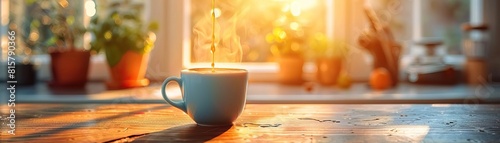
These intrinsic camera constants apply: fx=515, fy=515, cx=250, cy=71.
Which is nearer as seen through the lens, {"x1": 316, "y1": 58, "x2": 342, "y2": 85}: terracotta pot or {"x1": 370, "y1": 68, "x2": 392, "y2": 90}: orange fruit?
{"x1": 370, "y1": 68, "x2": 392, "y2": 90}: orange fruit

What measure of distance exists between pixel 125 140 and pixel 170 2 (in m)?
1.56

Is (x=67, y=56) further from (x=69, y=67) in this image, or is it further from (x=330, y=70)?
(x=330, y=70)

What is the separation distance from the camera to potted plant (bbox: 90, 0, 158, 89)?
6.08 feet

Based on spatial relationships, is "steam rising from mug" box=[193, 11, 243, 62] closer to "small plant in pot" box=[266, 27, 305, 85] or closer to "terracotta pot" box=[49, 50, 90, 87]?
"small plant in pot" box=[266, 27, 305, 85]

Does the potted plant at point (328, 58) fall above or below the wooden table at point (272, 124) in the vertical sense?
above

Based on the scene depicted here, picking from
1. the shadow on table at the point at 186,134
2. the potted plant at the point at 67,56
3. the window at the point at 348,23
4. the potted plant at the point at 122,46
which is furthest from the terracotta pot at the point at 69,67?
the shadow on table at the point at 186,134

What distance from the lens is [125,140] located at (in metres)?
0.64

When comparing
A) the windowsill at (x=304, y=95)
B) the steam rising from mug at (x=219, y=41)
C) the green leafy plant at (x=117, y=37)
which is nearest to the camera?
the windowsill at (x=304, y=95)

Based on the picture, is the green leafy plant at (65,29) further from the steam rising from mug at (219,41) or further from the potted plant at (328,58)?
the potted plant at (328,58)

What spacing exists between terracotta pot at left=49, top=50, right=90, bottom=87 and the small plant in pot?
746 millimetres

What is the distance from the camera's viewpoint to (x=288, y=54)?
209 cm

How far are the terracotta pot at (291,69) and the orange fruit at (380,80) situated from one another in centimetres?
29

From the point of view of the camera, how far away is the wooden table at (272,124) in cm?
65

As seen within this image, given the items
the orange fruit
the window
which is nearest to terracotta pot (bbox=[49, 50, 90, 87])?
the window
